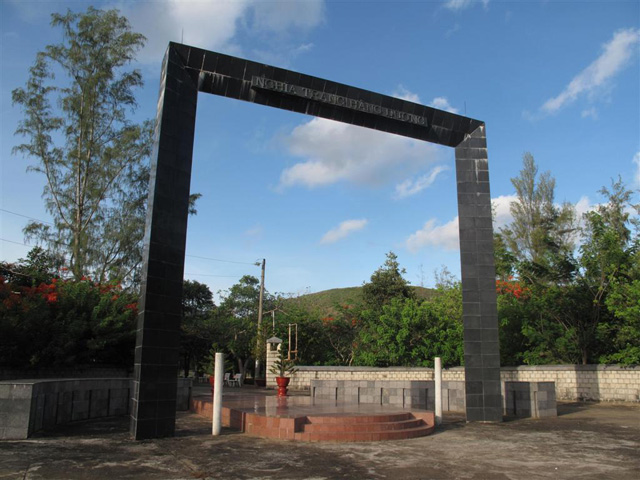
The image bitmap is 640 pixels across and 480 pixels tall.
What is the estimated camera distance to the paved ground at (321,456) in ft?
18.3

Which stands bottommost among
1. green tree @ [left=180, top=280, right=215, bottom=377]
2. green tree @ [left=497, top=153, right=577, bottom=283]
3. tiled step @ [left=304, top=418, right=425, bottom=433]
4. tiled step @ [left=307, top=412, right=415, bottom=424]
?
tiled step @ [left=304, top=418, right=425, bottom=433]

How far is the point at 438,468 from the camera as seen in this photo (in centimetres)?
594

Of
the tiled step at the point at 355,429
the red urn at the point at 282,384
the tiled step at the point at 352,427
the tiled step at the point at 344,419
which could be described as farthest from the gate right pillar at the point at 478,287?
the red urn at the point at 282,384

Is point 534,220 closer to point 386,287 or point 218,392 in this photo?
point 386,287

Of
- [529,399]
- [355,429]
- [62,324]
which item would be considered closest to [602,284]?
[529,399]

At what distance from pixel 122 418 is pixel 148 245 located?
4678 mm

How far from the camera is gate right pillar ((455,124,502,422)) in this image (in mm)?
10688

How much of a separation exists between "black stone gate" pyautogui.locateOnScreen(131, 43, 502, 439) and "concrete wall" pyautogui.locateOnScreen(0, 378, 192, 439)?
1.60 m

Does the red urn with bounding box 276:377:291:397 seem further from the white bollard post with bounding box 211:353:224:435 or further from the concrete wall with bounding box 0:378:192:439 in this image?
the white bollard post with bounding box 211:353:224:435

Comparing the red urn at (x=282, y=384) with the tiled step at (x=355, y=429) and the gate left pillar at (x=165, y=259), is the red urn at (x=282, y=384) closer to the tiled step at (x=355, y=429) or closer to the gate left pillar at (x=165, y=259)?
Answer: the tiled step at (x=355, y=429)

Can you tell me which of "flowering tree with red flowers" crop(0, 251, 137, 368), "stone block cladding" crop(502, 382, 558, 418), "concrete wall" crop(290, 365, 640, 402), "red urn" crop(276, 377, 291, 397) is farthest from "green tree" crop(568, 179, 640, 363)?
"flowering tree with red flowers" crop(0, 251, 137, 368)

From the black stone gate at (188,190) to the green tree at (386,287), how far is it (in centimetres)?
1777

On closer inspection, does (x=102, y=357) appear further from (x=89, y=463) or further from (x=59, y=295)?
(x=89, y=463)

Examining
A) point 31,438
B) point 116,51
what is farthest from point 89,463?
point 116,51
